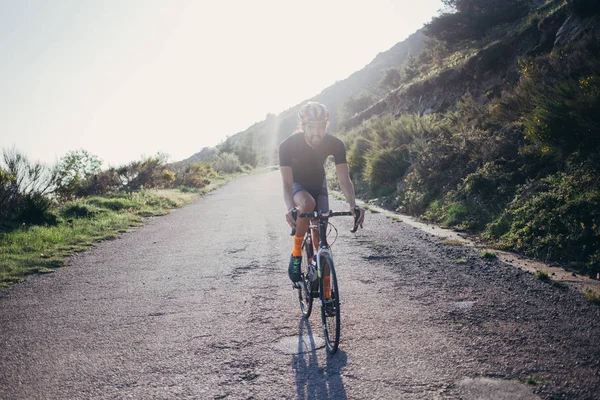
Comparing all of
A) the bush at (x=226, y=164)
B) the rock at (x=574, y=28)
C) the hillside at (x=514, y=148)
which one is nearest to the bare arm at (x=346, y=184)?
the hillside at (x=514, y=148)

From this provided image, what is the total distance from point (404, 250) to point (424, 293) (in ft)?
7.78

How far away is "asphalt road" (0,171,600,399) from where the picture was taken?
3.05m

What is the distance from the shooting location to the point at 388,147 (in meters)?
16.0

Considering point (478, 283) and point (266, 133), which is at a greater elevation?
point (266, 133)

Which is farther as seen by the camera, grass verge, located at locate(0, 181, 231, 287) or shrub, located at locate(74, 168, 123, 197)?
shrub, located at locate(74, 168, 123, 197)

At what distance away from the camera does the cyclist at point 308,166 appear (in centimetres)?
429

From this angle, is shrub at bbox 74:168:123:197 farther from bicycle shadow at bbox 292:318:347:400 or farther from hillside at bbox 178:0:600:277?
bicycle shadow at bbox 292:318:347:400

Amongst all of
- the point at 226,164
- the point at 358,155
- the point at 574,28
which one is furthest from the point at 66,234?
the point at 226,164

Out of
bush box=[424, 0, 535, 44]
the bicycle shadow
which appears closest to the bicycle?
the bicycle shadow

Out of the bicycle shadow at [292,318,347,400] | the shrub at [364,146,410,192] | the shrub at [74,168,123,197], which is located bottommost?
the bicycle shadow at [292,318,347,400]

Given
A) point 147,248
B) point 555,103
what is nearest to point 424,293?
point 555,103

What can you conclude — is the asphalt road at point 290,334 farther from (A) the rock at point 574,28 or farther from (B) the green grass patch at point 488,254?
(A) the rock at point 574,28

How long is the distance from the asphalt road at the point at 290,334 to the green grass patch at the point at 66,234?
2.46 ft

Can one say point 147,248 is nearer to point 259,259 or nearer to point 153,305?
point 259,259
